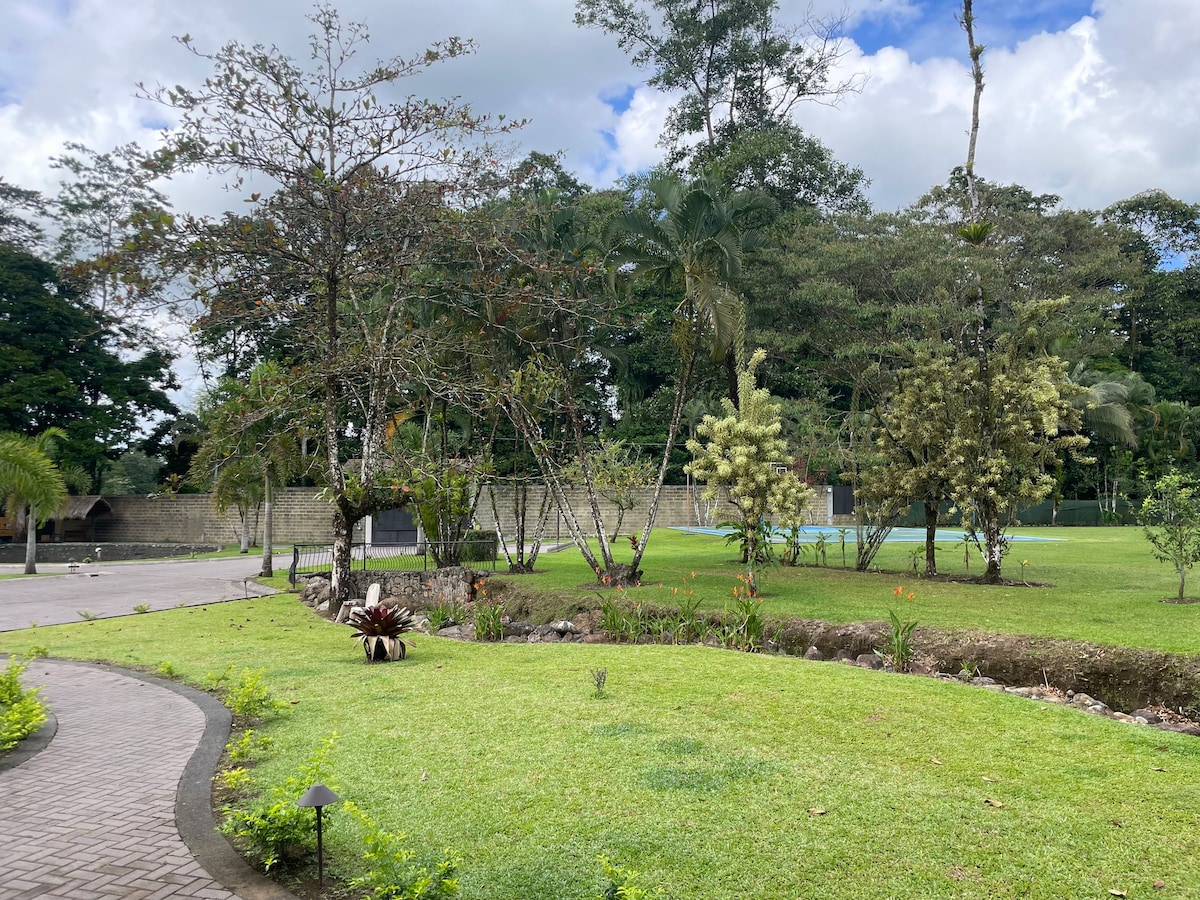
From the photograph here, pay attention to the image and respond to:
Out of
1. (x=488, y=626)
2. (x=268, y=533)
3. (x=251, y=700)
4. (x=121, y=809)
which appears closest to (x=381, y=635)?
(x=488, y=626)

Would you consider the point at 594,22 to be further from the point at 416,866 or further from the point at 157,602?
the point at 416,866

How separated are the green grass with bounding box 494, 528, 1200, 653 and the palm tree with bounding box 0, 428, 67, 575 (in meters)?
13.3

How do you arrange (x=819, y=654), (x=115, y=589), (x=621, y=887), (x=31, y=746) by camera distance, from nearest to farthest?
(x=621, y=887) < (x=31, y=746) < (x=819, y=654) < (x=115, y=589)

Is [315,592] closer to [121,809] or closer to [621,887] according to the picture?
[121,809]

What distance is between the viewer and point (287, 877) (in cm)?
366

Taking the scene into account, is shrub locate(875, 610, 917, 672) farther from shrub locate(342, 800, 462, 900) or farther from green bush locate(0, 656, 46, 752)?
green bush locate(0, 656, 46, 752)

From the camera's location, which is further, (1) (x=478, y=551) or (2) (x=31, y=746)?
(1) (x=478, y=551)

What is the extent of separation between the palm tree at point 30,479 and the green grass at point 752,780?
54.3 ft

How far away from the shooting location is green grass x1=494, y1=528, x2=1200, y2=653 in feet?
30.5

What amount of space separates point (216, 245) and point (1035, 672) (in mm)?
11248

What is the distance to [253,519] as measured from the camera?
3553 cm

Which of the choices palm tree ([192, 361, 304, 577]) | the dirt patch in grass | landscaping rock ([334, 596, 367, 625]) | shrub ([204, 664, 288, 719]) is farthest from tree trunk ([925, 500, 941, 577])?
shrub ([204, 664, 288, 719])

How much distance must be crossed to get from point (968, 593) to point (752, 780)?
30.1ft

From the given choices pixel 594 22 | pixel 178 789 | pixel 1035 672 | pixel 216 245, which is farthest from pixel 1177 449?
pixel 178 789
